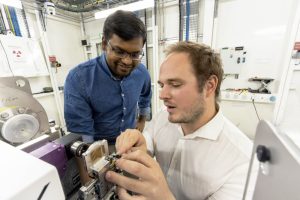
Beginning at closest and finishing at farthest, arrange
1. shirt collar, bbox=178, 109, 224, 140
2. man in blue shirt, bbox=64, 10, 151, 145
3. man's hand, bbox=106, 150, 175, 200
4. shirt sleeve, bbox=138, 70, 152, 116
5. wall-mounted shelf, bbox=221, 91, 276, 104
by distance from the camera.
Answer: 1. man's hand, bbox=106, 150, 175, 200
2. shirt collar, bbox=178, 109, 224, 140
3. man in blue shirt, bbox=64, 10, 151, 145
4. shirt sleeve, bbox=138, 70, 152, 116
5. wall-mounted shelf, bbox=221, 91, 276, 104

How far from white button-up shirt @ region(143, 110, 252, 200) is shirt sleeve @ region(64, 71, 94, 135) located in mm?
556

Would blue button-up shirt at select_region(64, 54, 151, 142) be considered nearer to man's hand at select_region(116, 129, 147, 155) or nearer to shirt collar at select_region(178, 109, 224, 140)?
man's hand at select_region(116, 129, 147, 155)

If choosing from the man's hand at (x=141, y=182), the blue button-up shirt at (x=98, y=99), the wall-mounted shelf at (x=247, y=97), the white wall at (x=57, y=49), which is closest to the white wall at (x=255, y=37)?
→ the wall-mounted shelf at (x=247, y=97)

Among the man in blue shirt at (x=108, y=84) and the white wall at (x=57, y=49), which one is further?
the white wall at (x=57, y=49)

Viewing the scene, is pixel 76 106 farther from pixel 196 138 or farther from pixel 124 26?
pixel 196 138

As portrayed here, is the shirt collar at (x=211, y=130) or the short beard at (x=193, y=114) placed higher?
the short beard at (x=193, y=114)

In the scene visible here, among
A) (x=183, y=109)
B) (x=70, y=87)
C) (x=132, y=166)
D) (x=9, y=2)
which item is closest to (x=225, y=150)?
(x=183, y=109)

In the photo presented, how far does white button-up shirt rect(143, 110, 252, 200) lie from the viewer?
695 mm

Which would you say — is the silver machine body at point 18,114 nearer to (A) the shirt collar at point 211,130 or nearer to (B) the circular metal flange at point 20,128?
(B) the circular metal flange at point 20,128

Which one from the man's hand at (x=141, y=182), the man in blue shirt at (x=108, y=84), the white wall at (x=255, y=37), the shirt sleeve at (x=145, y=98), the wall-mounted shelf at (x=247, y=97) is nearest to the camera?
the man's hand at (x=141, y=182)

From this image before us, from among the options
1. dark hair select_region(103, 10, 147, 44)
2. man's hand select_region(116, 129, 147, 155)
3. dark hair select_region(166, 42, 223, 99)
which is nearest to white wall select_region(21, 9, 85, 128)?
dark hair select_region(103, 10, 147, 44)

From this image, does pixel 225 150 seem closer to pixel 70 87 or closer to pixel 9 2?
pixel 70 87

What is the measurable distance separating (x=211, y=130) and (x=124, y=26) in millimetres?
771

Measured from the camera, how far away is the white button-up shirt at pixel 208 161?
0.69 meters
